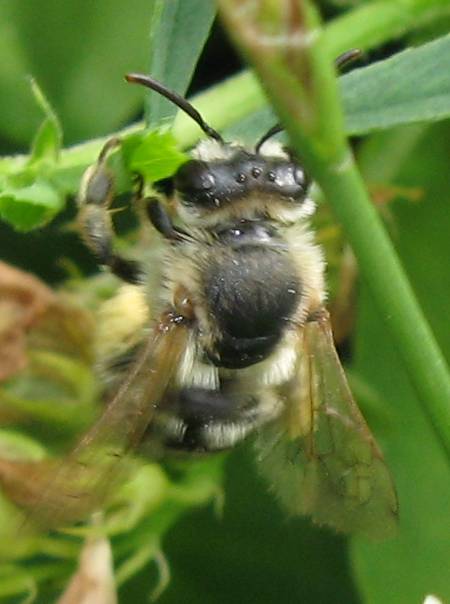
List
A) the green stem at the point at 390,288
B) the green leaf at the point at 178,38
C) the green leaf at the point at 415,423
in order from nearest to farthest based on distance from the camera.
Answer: the green stem at the point at 390,288
the green leaf at the point at 178,38
the green leaf at the point at 415,423

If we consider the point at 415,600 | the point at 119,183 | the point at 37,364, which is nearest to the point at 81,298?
the point at 37,364

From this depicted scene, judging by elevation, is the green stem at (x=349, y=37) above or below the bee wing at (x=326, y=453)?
above

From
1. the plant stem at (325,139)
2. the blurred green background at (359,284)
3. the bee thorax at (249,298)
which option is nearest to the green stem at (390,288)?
the plant stem at (325,139)

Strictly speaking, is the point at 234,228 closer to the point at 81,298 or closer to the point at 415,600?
the point at 81,298

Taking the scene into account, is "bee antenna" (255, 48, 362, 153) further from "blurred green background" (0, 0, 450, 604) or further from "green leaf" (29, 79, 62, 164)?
"blurred green background" (0, 0, 450, 604)

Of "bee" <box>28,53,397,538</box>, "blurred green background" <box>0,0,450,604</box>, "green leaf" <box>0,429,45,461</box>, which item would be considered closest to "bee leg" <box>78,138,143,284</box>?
"bee" <box>28,53,397,538</box>

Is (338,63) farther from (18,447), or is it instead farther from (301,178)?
(18,447)

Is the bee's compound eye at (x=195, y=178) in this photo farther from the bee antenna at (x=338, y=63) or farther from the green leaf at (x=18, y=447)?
the green leaf at (x=18, y=447)
